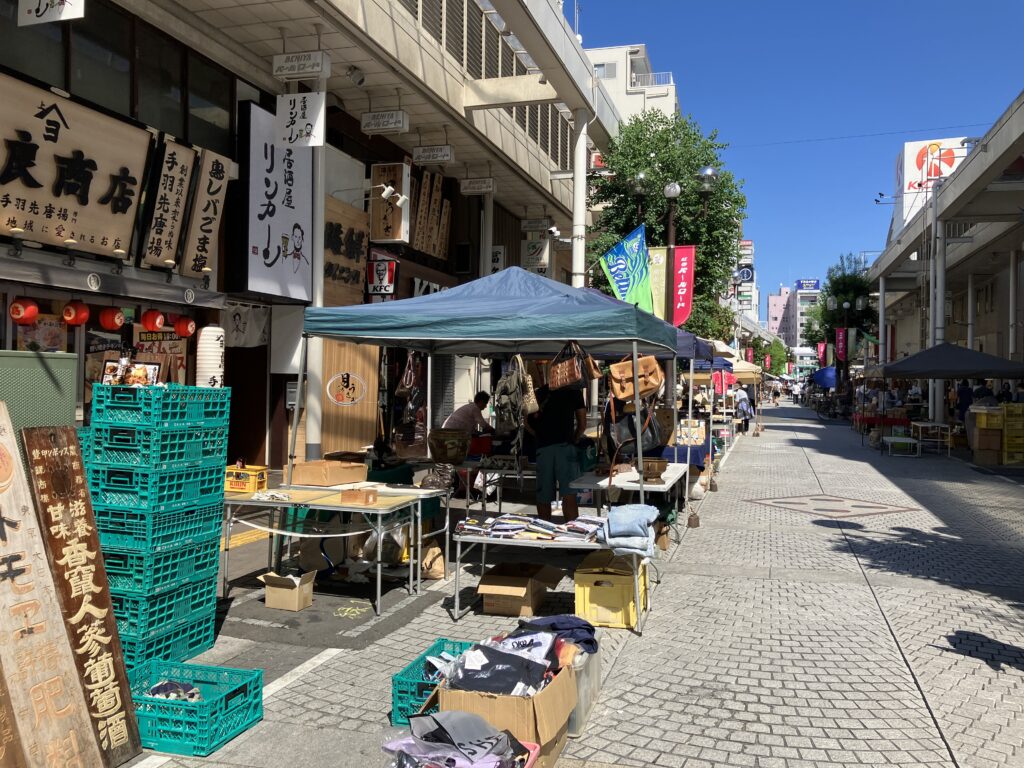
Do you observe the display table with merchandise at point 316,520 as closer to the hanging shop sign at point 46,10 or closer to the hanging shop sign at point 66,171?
the hanging shop sign at point 66,171

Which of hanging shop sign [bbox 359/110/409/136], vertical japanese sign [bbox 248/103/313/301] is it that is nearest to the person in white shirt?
vertical japanese sign [bbox 248/103/313/301]

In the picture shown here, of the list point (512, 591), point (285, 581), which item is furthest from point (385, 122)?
point (512, 591)

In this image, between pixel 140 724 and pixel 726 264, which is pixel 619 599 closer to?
pixel 140 724

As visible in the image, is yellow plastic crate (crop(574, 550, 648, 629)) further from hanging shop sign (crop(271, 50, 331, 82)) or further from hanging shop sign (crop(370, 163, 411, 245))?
hanging shop sign (crop(370, 163, 411, 245))

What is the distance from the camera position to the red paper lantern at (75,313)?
354 inches

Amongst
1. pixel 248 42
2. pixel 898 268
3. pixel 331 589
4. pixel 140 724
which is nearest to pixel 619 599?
pixel 331 589

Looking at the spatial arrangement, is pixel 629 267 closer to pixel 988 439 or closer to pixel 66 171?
pixel 66 171

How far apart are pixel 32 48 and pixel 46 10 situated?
126cm

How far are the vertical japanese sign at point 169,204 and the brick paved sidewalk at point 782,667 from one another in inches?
240

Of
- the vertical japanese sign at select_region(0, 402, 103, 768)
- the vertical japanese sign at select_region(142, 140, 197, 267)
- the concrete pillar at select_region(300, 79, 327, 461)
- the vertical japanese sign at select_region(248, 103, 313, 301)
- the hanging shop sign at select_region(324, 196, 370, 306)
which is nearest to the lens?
the vertical japanese sign at select_region(0, 402, 103, 768)

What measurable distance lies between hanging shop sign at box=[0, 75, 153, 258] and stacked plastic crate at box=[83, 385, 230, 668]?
4.43 meters

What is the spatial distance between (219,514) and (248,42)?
347 inches

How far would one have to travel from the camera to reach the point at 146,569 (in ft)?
15.2

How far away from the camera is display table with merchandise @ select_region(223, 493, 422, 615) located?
6.34 metres
